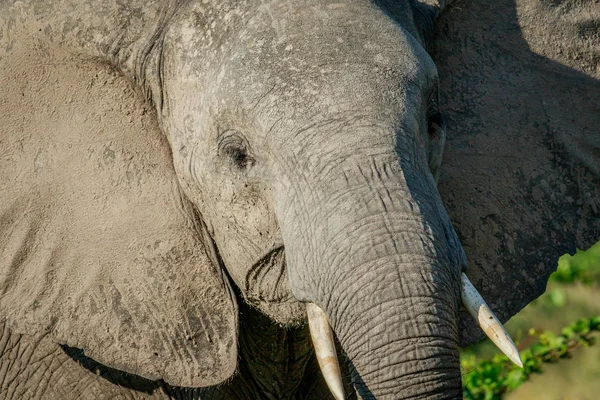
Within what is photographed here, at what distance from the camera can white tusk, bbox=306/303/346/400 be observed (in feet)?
10.6

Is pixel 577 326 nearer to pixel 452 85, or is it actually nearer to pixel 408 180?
pixel 452 85

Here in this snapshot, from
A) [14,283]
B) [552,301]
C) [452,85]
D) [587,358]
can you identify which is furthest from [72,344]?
[552,301]

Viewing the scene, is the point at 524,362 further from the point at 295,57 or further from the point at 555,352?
the point at 295,57

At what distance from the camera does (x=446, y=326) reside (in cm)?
313

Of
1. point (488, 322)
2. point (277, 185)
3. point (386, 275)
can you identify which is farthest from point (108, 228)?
point (488, 322)

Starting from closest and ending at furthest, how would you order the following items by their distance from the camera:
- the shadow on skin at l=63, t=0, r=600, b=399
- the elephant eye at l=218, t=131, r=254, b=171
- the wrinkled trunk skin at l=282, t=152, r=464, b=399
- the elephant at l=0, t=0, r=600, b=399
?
the wrinkled trunk skin at l=282, t=152, r=464, b=399
the elephant at l=0, t=0, r=600, b=399
the elephant eye at l=218, t=131, r=254, b=171
the shadow on skin at l=63, t=0, r=600, b=399

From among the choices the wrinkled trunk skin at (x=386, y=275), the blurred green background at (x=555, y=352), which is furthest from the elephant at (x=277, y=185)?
the blurred green background at (x=555, y=352)

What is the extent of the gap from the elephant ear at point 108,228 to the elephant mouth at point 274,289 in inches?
6.8

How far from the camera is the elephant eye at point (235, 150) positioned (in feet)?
11.5

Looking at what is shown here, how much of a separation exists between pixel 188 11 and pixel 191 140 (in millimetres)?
359

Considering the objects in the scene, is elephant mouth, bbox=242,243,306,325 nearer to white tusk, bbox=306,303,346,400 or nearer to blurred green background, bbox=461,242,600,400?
white tusk, bbox=306,303,346,400

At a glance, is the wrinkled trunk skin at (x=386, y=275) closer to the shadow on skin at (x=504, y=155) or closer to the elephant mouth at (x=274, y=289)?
the elephant mouth at (x=274, y=289)

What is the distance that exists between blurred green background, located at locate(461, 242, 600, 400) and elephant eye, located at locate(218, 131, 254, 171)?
3.23 m

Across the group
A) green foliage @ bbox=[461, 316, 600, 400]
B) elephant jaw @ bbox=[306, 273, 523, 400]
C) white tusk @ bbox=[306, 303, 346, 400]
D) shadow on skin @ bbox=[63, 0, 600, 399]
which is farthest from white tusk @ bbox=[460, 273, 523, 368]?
green foliage @ bbox=[461, 316, 600, 400]
